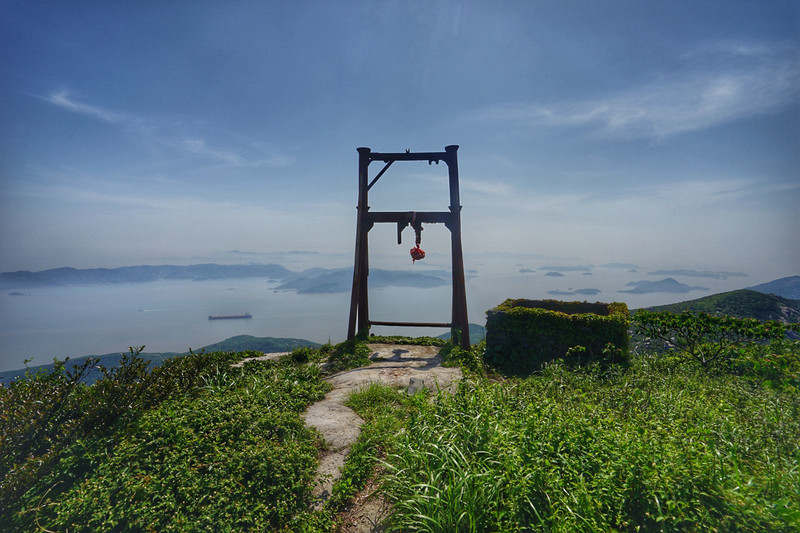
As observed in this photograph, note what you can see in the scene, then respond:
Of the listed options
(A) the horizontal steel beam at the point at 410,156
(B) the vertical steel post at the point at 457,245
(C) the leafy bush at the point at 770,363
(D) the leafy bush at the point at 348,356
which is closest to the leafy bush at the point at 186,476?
(D) the leafy bush at the point at 348,356

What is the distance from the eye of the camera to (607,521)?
3080 mm

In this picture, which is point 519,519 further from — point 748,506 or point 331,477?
point 331,477

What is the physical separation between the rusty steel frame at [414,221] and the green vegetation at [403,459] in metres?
4.30

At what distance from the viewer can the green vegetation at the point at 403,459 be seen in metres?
3.08

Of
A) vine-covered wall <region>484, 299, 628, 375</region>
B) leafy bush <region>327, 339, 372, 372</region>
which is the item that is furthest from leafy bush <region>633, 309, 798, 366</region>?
leafy bush <region>327, 339, 372, 372</region>

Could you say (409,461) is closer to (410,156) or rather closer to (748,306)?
(410,156)

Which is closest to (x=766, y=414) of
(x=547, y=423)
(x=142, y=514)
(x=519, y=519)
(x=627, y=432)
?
(x=627, y=432)

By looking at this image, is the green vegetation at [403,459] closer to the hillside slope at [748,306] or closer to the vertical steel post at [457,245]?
the vertical steel post at [457,245]

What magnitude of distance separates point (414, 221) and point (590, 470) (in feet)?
22.8

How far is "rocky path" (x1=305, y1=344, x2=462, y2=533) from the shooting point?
3779mm

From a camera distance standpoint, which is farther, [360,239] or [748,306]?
[748,306]

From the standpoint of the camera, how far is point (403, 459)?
379 cm

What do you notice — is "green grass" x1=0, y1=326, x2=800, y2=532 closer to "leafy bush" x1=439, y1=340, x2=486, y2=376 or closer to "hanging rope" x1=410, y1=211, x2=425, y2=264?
"leafy bush" x1=439, y1=340, x2=486, y2=376

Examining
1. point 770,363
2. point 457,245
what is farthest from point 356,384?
point 770,363
